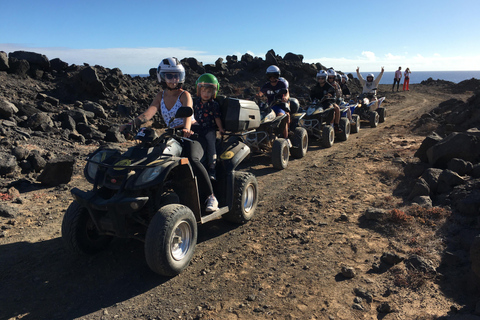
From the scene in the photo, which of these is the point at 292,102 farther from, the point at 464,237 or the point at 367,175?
the point at 464,237

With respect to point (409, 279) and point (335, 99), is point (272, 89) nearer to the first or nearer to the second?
point (335, 99)

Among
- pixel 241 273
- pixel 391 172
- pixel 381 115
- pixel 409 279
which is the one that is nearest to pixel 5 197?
pixel 241 273

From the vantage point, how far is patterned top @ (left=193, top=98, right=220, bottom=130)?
5.30 m

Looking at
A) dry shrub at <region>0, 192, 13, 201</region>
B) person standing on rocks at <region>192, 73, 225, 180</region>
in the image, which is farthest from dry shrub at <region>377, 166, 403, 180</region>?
dry shrub at <region>0, 192, 13, 201</region>

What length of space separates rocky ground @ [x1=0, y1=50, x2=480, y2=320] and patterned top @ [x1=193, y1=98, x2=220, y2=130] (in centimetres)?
153

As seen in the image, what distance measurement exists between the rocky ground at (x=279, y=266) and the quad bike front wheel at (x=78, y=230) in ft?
0.64

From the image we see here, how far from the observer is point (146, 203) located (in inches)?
162

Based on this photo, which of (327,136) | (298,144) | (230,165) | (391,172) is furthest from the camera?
(327,136)

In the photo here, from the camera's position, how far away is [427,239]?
15.5 feet

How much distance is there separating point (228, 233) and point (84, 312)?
222 centimetres

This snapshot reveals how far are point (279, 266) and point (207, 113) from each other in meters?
2.41

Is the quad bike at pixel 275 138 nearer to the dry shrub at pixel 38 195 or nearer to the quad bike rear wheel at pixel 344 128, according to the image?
the quad bike rear wheel at pixel 344 128

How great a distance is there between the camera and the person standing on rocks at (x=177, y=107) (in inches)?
179

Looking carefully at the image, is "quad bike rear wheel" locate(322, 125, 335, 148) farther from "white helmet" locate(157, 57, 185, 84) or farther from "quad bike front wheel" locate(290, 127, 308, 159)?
"white helmet" locate(157, 57, 185, 84)
